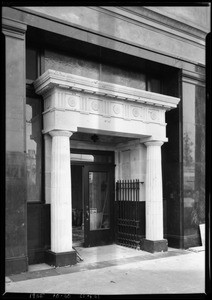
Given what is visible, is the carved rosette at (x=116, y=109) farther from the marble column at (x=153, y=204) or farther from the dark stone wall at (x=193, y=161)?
the dark stone wall at (x=193, y=161)

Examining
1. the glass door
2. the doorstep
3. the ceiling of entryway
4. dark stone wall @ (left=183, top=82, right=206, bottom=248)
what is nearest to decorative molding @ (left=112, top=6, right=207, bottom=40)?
dark stone wall @ (left=183, top=82, right=206, bottom=248)

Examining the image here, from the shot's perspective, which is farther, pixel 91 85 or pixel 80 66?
pixel 80 66

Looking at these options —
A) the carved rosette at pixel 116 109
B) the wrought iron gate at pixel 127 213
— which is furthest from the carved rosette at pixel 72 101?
the wrought iron gate at pixel 127 213

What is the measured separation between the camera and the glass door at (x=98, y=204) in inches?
364

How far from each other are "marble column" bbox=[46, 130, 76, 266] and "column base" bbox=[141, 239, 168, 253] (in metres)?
2.51

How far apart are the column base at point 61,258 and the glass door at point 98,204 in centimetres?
199

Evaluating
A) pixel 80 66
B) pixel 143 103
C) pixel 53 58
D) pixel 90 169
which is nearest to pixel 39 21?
pixel 53 58

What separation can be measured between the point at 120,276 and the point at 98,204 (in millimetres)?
3483

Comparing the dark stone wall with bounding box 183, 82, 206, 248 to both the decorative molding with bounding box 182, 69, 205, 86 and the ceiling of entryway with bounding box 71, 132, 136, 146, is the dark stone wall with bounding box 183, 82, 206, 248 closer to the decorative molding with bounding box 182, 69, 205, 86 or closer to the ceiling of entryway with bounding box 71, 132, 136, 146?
the decorative molding with bounding box 182, 69, 205, 86

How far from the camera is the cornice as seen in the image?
7.05 metres

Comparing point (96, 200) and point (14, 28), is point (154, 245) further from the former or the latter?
point (14, 28)

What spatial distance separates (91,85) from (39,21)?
184 centimetres

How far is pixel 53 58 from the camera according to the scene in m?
8.02

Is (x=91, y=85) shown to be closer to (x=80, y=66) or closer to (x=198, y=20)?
(x=80, y=66)
